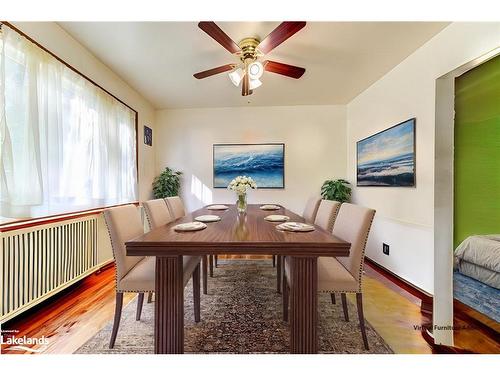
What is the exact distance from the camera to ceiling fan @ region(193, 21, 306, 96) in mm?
Result: 1460

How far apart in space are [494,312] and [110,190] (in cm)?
407

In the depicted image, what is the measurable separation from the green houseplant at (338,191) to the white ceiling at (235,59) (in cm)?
148

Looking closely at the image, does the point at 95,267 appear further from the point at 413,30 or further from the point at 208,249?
the point at 413,30

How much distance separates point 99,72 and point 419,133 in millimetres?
3643

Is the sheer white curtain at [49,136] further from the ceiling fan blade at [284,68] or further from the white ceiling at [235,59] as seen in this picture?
the ceiling fan blade at [284,68]

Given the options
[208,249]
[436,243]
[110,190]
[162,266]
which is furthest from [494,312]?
[110,190]

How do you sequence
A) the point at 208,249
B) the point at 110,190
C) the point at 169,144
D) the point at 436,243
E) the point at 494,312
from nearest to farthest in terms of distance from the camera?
1. the point at 208,249
2. the point at 494,312
3. the point at 436,243
4. the point at 110,190
5. the point at 169,144

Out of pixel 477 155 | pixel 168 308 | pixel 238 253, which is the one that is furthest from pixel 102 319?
pixel 477 155

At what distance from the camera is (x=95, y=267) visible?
7.58 feet

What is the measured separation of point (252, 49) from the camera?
1856 mm

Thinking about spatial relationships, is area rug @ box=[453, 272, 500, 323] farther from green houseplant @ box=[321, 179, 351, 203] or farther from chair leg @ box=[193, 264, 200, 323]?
chair leg @ box=[193, 264, 200, 323]

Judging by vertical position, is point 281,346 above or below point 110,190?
below

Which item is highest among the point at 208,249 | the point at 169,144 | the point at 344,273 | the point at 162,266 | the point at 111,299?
the point at 169,144

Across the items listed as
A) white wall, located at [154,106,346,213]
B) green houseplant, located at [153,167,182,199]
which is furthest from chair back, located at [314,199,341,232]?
green houseplant, located at [153,167,182,199]
